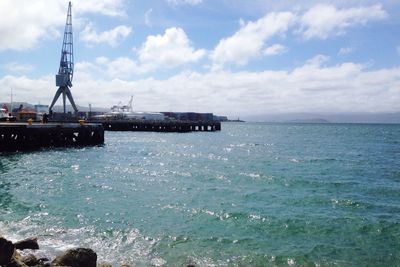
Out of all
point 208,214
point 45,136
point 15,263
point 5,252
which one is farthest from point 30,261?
point 45,136

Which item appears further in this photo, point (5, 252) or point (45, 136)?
point (45, 136)

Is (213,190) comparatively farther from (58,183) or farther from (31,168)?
(31,168)

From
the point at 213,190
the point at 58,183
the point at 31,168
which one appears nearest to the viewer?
the point at 213,190

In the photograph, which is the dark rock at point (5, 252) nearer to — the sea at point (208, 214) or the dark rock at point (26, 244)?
the sea at point (208, 214)

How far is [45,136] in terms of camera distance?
47094 mm

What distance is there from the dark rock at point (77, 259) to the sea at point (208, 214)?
187cm

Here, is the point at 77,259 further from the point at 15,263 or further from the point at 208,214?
the point at 208,214

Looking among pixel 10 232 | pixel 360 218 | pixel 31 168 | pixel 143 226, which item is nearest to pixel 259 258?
pixel 143 226

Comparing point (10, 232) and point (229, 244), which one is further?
point (10, 232)

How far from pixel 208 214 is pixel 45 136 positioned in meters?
34.2

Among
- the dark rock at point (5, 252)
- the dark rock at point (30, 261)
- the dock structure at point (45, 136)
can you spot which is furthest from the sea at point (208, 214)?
the dock structure at point (45, 136)

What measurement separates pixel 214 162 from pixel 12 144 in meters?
21.1

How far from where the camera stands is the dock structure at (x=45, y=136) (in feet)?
138

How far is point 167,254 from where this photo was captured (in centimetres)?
1325
